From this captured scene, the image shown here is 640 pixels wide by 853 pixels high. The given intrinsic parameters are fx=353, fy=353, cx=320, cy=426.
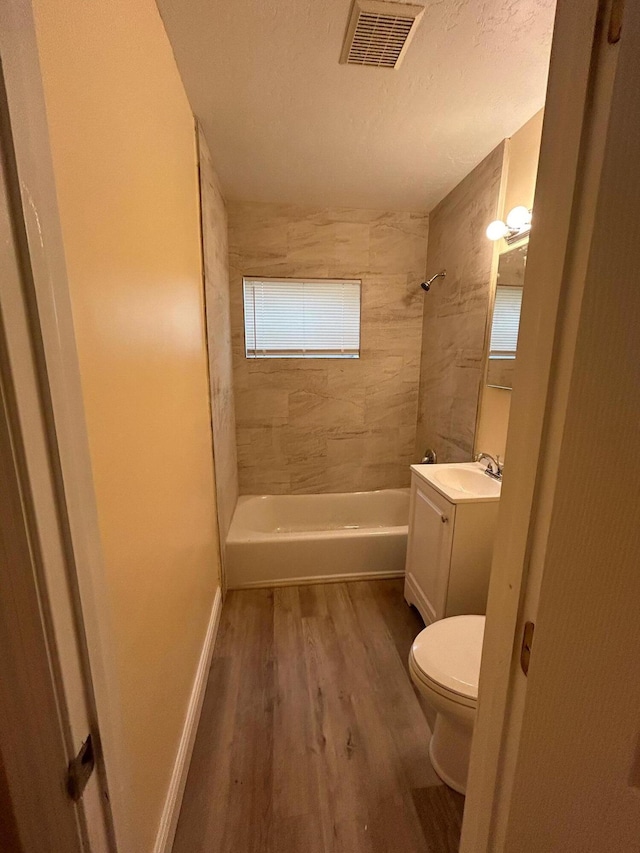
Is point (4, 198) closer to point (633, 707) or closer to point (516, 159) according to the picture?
point (633, 707)

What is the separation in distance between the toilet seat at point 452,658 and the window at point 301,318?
83.3 inches

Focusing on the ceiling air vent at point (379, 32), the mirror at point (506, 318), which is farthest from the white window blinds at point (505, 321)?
the ceiling air vent at point (379, 32)

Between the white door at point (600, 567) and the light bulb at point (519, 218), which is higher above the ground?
the light bulb at point (519, 218)

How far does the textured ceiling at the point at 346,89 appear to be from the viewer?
1.19 m

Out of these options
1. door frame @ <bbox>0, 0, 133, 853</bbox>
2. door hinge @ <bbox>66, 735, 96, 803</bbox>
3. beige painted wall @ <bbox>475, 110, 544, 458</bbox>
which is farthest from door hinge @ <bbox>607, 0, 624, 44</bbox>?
beige painted wall @ <bbox>475, 110, 544, 458</bbox>

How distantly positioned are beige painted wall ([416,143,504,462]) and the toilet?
118cm

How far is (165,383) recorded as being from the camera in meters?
1.19

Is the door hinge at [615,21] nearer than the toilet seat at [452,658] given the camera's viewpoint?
Yes

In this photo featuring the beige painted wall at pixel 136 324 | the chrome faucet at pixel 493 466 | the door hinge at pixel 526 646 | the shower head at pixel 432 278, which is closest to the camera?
Result: the door hinge at pixel 526 646

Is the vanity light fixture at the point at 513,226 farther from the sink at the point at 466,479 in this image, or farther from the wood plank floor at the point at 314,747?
the wood plank floor at the point at 314,747

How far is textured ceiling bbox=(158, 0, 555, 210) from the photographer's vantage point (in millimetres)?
1186

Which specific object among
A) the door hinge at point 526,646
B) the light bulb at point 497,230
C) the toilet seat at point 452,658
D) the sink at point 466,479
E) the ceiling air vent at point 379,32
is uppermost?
the ceiling air vent at point 379,32

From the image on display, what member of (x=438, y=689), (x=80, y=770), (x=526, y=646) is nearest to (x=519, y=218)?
(x=526, y=646)

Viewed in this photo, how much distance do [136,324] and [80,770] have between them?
880 mm
